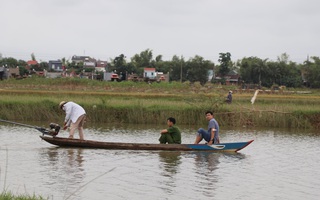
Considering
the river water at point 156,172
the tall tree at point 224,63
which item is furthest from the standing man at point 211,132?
the tall tree at point 224,63

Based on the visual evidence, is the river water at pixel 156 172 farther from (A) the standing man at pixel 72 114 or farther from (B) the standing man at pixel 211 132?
(A) the standing man at pixel 72 114

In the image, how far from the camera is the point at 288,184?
1206 centimetres

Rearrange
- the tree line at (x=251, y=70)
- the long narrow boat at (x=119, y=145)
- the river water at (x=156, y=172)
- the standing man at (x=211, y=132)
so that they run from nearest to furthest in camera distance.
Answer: the river water at (x=156, y=172) < the long narrow boat at (x=119, y=145) < the standing man at (x=211, y=132) < the tree line at (x=251, y=70)

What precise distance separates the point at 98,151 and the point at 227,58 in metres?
62.6

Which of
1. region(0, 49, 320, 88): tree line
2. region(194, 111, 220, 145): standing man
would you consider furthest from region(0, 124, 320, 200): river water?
region(0, 49, 320, 88): tree line

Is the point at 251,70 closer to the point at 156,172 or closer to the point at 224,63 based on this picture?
the point at 224,63

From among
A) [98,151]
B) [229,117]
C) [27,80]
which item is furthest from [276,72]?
[98,151]

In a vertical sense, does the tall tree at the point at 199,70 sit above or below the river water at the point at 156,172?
above

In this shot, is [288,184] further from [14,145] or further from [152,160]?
[14,145]

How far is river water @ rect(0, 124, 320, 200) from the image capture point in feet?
34.2

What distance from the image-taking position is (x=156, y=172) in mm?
12586

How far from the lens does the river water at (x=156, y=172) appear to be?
1041 cm

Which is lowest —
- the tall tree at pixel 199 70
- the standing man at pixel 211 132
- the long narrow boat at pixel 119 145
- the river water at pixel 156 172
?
the river water at pixel 156 172

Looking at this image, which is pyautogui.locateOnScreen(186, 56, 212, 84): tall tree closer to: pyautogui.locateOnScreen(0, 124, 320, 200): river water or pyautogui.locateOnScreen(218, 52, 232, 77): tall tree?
pyautogui.locateOnScreen(218, 52, 232, 77): tall tree
